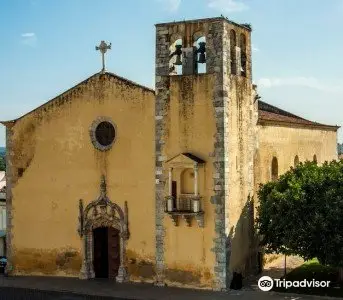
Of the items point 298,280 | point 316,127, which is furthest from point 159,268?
point 316,127

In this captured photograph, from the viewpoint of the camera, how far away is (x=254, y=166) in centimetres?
2530

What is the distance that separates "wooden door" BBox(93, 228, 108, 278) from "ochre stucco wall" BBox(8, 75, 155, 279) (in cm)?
72

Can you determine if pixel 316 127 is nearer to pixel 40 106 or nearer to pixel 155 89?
pixel 155 89

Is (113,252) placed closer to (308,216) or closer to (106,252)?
(106,252)

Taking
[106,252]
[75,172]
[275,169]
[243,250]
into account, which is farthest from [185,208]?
[275,169]

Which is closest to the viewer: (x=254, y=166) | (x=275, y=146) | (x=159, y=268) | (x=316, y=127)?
(x=159, y=268)

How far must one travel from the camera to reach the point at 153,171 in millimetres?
23312

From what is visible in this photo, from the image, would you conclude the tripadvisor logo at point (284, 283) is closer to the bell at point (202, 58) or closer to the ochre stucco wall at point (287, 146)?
the ochre stucco wall at point (287, 146)

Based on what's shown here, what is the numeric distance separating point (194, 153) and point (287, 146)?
796 cm

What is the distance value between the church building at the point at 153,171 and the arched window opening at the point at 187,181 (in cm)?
4

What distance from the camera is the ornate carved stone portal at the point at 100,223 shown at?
23.8 m

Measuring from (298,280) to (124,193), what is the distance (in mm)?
7737

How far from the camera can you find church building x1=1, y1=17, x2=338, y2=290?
22.3m

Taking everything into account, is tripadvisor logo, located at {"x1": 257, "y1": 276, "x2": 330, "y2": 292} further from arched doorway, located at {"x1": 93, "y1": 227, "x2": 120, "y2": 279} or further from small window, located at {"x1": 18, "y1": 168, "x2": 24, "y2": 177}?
small window, located at {"x1": 18, "y1": 168, "x2": 24, "y2": 177}
